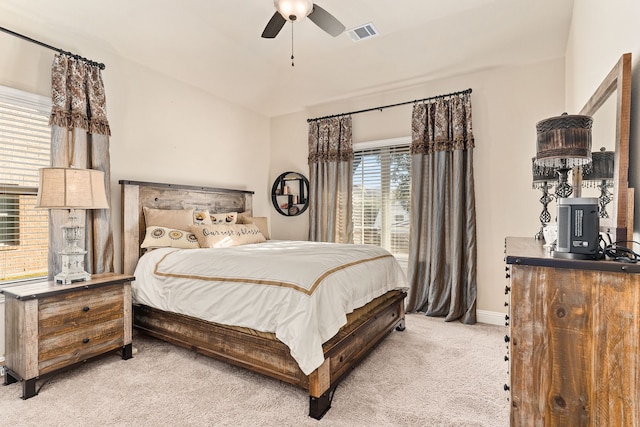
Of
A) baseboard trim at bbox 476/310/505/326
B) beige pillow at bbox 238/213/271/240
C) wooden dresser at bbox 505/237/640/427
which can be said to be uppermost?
beige pillow at bbox 238/213/271/240

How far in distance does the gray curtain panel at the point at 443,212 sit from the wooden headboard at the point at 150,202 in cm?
255

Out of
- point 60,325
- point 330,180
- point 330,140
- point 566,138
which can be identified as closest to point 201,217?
point 60,325

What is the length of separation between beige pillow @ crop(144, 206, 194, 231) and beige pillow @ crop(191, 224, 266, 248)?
7.3 inches

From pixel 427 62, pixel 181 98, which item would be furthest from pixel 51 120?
pixel 427 62

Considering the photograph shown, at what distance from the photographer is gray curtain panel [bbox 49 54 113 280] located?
107 inches

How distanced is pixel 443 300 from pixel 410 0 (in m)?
3.23

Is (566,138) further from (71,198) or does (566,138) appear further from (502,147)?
(71,198)

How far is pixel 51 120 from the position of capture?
2.70 metres

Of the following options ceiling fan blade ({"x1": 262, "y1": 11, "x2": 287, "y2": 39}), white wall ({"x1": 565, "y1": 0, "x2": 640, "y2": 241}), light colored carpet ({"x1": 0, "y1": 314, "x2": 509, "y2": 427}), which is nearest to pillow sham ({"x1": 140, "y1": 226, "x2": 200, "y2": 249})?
light colored carpet ({"x1": 0, "y1": 314, "x2": 509, "y2": 427})

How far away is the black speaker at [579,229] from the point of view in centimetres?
114

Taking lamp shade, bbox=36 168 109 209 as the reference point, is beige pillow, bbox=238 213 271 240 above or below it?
below

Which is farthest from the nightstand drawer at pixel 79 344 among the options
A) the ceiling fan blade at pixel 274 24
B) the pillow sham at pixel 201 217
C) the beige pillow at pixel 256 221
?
the ceiling fan blade at pixel 274 24

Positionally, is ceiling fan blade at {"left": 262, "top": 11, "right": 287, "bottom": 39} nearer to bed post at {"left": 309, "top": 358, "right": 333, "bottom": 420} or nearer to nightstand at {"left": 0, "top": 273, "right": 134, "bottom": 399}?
nightstand at {"left": 0, "top": 273, "right": 134, "bottom": 399}

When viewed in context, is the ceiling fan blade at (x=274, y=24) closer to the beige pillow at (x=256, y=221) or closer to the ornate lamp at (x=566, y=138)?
the ornate lamp at (x=566, y=138)
